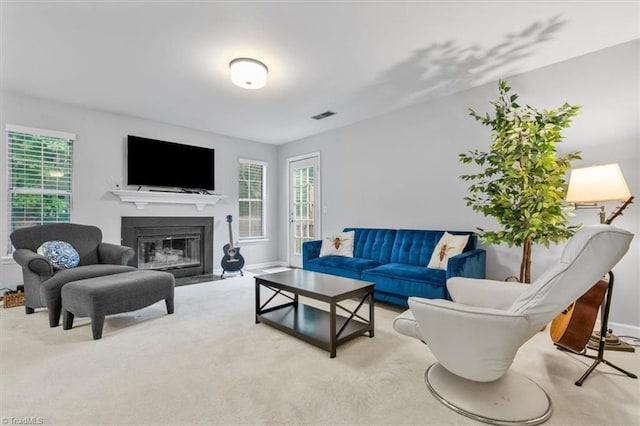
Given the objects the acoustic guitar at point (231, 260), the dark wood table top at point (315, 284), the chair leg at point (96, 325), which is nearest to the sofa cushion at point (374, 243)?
the dark wood table top at point (315, 284)

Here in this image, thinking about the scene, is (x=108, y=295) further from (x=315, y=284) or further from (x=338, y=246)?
(x=338, y=246)

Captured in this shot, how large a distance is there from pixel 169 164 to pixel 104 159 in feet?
2.80

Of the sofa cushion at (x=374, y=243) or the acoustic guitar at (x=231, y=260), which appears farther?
the acoustic guitar at (x=231, y=260)

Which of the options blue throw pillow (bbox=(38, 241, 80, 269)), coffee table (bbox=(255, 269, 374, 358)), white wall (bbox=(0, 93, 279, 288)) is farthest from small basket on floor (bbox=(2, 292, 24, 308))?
coffee table (bbox=(255, 269, 374, 358))

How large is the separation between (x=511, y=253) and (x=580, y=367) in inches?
55.1

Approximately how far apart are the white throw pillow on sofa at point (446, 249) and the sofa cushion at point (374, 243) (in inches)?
27.9

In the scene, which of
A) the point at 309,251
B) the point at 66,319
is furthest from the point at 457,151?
the point at 66,319

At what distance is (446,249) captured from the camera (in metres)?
3.25

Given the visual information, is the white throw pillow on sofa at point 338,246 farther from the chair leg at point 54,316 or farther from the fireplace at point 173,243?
the chair leg at point 54,316

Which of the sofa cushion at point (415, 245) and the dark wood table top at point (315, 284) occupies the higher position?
the sofa cushion at point (415, 245)

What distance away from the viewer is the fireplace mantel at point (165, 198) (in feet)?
14.4

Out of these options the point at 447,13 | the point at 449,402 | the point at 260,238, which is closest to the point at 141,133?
the point at 260,238

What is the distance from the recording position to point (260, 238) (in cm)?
611

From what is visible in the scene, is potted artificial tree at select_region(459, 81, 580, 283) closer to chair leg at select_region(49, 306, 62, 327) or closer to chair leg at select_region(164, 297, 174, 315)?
chair leg at select_region(164, 297, 174, 315)
